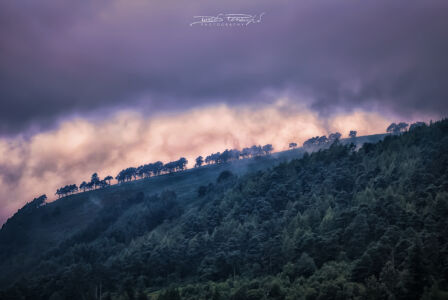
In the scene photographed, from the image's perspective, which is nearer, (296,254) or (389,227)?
(389,227)

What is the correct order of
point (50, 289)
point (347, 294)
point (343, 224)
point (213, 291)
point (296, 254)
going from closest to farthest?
point (347, 294)
point (213, 291)
point (296, 254)
point (343, 224)
point (50, 289)

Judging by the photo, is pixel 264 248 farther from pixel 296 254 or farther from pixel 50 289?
pixel 50 289

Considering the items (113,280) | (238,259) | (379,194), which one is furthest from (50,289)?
(379,194)

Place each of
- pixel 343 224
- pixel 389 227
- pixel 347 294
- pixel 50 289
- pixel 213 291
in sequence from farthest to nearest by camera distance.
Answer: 1. pixel 50 289
2. pixel 343 224
3. pixel 389 227
4. pixel 213 291
5. pixel 347 294

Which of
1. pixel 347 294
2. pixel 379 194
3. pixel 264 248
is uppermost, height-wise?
pixel 379 194

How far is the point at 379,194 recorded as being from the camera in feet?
639

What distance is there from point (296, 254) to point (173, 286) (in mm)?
47960

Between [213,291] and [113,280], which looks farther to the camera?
[113,280]

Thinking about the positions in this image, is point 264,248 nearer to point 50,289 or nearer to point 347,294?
point 347,294

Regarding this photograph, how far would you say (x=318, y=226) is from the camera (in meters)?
192

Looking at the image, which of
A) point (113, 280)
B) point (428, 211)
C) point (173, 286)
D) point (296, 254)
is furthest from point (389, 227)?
point (113, 280)

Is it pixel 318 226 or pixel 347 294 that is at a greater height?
pixel 318 226

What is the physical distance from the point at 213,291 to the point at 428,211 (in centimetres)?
8079

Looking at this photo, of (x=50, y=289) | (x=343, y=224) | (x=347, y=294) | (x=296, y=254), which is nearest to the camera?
(x=347, y=294)
